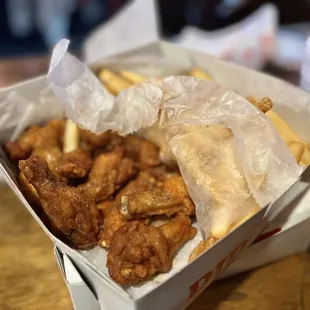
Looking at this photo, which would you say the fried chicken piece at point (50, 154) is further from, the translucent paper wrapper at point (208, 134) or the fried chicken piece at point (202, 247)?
the fried chicken piece at point (202, 247)

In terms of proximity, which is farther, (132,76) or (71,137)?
(132,76)

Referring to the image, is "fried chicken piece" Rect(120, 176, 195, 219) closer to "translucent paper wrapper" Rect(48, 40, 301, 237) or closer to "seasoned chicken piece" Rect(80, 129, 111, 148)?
"translucent paper wrapper" Rect(48, 40, 301, 237)

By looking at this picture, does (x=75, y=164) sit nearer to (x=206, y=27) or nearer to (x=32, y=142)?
(x=32, y=142)

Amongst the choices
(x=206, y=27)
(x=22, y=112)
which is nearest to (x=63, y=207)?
(x=22, y=112)

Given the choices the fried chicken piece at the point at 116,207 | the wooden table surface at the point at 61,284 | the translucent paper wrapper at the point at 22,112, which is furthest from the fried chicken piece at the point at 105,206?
the translucent paper wrapper at the point at 22,112

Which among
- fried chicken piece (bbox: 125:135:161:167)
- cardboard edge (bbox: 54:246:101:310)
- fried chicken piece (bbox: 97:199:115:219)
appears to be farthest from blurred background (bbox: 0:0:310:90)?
cardboard edge (bbox: 54:246:101:310)
